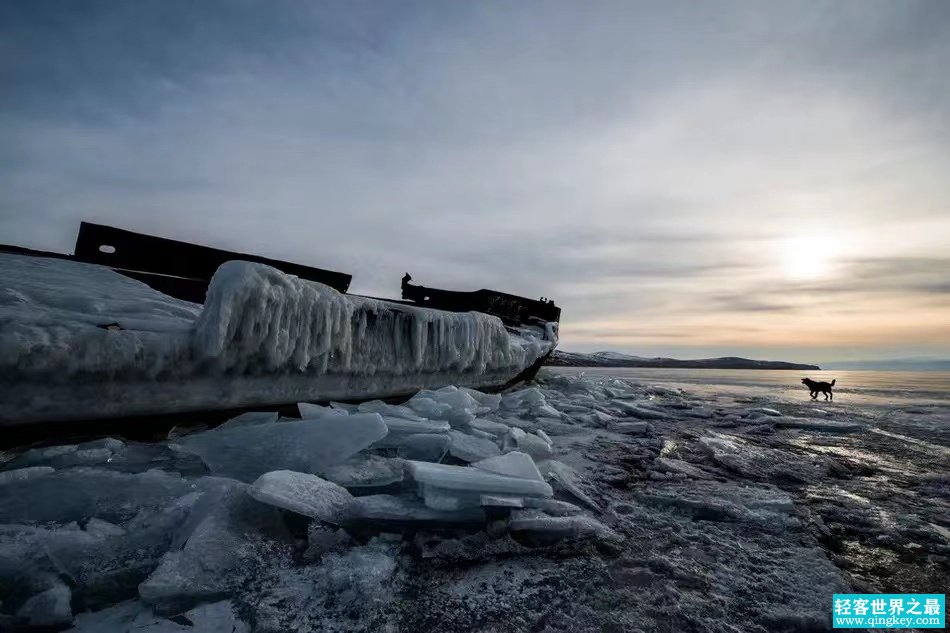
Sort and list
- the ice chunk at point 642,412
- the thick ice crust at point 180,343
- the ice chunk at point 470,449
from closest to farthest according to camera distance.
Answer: the thick ice crust at point 180,343 → the ice chunk at point 470,449 → the ice chunk at point 642,412

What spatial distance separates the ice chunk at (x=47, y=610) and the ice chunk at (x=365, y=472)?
1025mm

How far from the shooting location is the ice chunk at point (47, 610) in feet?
3.64

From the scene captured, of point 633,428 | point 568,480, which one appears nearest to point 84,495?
point 568,480

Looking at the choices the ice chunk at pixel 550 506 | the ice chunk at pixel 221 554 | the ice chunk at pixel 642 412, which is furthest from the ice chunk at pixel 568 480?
the ice chunk at pixel 642 412

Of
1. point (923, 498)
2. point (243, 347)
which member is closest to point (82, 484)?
point (243, 347)

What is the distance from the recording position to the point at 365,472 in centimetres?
218

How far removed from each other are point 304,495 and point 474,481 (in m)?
0.75

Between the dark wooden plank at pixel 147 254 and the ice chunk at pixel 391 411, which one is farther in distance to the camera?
the dark wooden plank at pixel 147 254

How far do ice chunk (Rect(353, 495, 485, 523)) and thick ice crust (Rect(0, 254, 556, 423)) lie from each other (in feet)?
5.36

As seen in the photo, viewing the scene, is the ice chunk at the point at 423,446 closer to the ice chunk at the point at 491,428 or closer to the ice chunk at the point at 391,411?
the ice chunk at the point at 391,411

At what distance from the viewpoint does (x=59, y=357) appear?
80.7 inches

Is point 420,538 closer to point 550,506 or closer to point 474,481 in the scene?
point 474,481

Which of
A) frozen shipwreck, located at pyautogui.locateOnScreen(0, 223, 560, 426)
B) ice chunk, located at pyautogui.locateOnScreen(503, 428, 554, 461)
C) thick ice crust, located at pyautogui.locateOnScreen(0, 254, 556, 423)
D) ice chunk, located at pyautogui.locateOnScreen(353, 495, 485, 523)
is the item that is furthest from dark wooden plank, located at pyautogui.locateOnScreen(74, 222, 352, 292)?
ice chunk, located at pyautogui.locateOnScreen(353, 495, 485, 523)

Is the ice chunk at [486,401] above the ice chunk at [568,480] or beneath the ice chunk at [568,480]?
above
